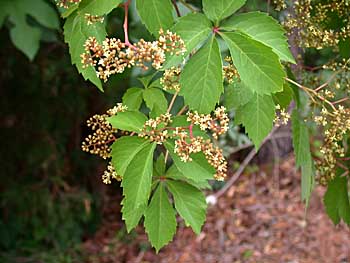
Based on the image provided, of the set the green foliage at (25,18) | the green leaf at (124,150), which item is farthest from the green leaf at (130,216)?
the green foliage at (25,18)

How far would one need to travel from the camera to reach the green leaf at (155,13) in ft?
3.32

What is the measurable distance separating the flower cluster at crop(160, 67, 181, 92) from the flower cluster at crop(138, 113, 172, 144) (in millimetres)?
67

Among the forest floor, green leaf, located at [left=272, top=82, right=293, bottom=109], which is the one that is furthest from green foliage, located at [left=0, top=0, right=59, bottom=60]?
the forest floor

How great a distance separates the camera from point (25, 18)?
86.2 inches

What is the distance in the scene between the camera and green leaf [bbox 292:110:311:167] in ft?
4.20

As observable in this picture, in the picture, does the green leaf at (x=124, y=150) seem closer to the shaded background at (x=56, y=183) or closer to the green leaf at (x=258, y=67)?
the green leaf at (x=258, y=67)

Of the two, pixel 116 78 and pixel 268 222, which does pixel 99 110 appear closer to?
pixel 268 222

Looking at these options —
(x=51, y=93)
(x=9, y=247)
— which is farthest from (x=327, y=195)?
(x=9, y=247)

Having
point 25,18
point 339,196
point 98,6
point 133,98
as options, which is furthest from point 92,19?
point 25,18

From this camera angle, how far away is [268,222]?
4.51m

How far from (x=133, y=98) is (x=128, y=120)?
0.23m

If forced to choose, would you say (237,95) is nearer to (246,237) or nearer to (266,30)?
(266,30)

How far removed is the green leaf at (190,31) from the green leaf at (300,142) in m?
0.38

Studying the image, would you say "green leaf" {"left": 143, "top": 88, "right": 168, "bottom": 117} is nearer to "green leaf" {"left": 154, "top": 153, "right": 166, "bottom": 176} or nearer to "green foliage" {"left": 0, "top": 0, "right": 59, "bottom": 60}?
"green leaf" {"left": 154, "top": 153, "right": 166, "bottom": 176}
